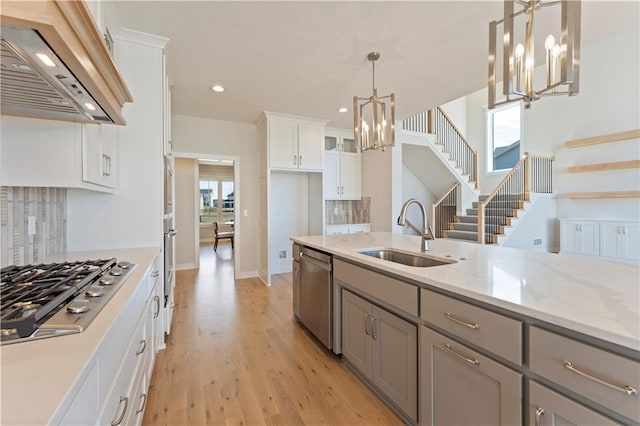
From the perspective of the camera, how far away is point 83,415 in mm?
673

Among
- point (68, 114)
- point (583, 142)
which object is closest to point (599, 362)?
point (68, 114)

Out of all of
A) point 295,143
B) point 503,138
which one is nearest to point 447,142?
point 503,138

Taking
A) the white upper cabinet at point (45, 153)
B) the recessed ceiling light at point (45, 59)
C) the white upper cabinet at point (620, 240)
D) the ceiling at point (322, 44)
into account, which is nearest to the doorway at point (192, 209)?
the ceiling at point (322, 44)

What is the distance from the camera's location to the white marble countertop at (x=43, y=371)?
52 cm

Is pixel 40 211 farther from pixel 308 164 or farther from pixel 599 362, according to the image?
pixel 308 164

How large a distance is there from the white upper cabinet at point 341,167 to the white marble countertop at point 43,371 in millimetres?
4570

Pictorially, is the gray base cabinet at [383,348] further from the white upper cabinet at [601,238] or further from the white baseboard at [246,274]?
the white upper cabinet at [601,238]

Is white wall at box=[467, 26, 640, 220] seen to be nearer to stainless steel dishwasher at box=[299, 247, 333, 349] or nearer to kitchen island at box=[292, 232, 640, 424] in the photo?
kitchen island at box=[292, 232, 640, 424]

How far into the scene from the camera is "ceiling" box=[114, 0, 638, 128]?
2.13 meters

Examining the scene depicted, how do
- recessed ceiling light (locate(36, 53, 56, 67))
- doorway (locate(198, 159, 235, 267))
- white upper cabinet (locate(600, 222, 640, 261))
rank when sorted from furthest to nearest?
doorway (locate(198, 159, 235, 267))
white upper cabinet (locate(600, 222, 640, 261))
recessed ceiling light (locate(36, 53, 56, 67))

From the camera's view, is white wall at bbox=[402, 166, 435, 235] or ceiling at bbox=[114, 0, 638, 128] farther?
white wall at bbox=[402, 166, 435, 235]

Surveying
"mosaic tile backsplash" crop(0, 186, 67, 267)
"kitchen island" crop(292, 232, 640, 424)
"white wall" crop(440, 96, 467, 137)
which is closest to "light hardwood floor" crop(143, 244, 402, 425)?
"kitchen island" crop(292, 232, 640, 424)

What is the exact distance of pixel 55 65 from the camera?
94cm

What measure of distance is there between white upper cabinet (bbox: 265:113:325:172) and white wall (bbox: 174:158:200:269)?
213cm
